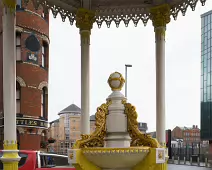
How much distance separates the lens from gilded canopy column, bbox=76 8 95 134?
14242mm

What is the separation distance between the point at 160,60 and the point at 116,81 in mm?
5711

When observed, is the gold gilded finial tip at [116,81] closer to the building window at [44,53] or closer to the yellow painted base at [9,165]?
the yellow painted base at [9,165]

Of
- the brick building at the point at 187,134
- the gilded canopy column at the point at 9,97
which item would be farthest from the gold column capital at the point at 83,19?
the brick building at the point at 187,134

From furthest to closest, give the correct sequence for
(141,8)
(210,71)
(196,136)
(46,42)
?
(196,136) < (210,71) < (46,42) < (141,8)

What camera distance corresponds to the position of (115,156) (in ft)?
24.2

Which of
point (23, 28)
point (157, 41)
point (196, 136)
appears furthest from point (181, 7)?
point (196, 136)

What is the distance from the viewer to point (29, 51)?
35000mm

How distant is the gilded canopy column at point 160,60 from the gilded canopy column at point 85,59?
208 cm

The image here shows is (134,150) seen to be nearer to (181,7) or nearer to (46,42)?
(181,7)

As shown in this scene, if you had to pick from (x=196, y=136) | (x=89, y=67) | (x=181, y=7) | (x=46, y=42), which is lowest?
(x=196, y=136)

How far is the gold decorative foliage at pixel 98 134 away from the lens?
26.0ft

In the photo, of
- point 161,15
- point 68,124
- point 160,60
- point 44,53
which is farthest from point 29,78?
point 68,124

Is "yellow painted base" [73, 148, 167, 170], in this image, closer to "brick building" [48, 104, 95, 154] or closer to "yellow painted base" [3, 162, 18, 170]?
"yellow painted base" [3, 162, 18, 170]

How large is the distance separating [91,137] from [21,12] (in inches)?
1104
